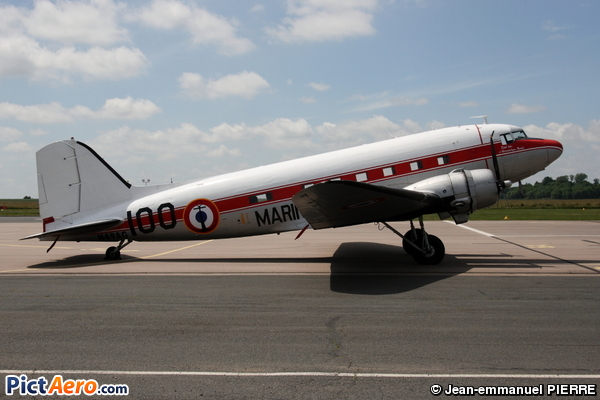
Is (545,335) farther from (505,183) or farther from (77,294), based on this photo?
(77,294)

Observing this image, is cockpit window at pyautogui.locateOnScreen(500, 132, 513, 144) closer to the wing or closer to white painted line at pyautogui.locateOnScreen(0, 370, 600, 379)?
the wing

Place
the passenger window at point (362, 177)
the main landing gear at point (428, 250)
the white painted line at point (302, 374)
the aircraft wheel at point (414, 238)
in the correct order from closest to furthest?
the white painted line at point (302, 374)
the main landing gear at point (428, 250)
the aircraft wheel at point (414, 238)
the passenger window at point (362, 177)

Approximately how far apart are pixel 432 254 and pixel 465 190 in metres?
2.07

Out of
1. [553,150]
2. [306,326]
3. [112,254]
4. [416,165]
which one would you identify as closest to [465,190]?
[416,165]

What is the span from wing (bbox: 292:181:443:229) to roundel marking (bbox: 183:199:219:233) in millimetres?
3496

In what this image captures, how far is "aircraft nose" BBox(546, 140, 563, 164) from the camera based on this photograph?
523 inches

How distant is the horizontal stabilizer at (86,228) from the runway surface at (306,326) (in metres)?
1.27

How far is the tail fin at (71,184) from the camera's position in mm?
14523

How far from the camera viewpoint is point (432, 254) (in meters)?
12.4

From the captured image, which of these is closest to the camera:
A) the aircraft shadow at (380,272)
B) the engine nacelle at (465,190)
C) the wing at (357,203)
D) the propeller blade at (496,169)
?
the aircraft shadow at (380,272)

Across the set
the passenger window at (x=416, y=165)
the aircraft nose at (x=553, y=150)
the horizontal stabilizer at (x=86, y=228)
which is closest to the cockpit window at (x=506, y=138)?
the aircraft nose at (x=553, y=150)

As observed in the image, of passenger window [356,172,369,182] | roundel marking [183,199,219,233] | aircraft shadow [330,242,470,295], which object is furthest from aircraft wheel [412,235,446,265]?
roundel marking [183,199,219,233]

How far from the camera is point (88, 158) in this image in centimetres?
1487

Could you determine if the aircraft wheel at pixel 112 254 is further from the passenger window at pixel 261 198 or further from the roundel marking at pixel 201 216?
the passenger window at pixel 261 198
